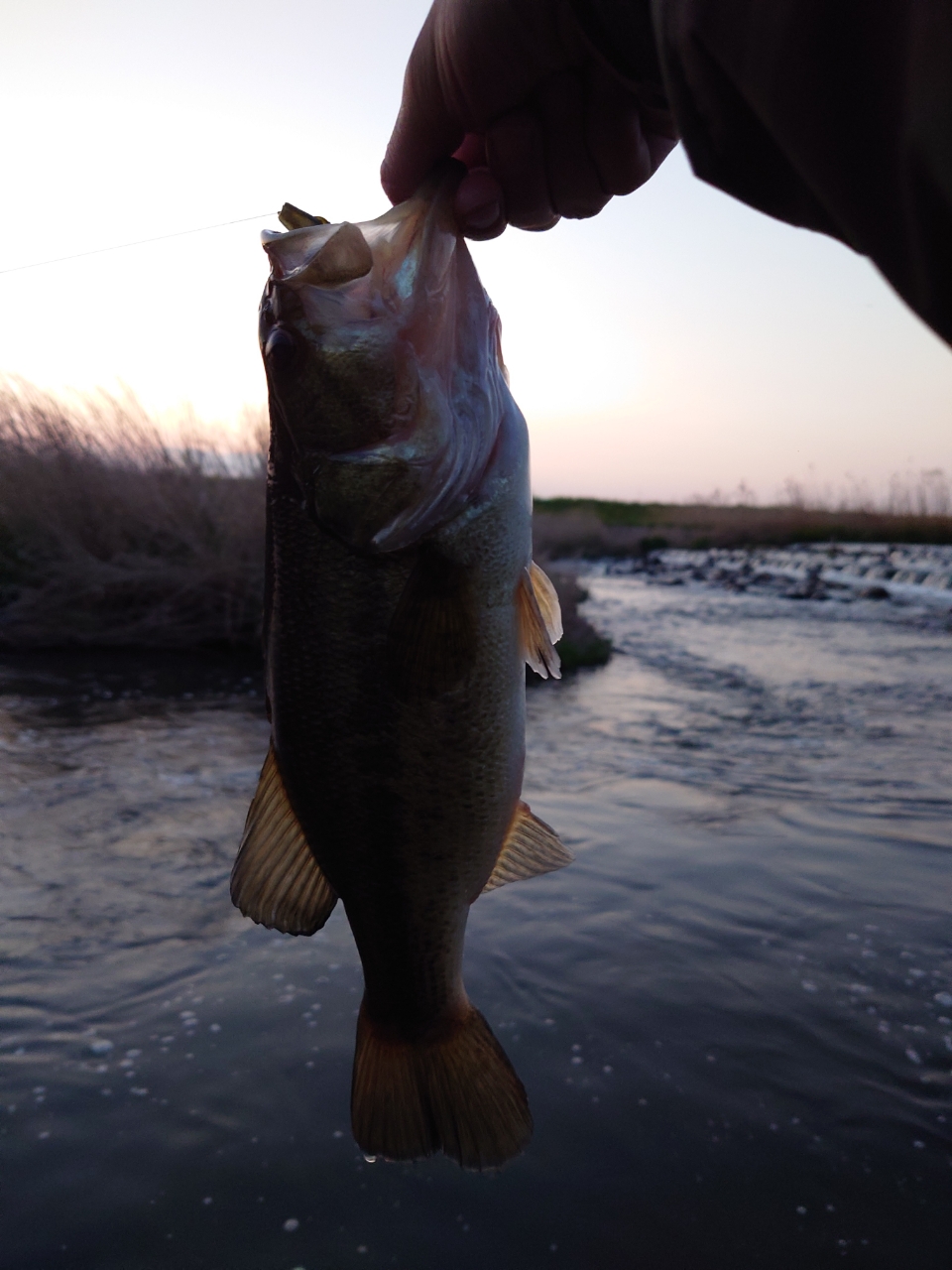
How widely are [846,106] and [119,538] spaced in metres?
12.5

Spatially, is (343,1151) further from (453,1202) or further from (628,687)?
(628,687)

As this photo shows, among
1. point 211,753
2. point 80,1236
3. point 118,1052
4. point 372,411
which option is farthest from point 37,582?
point 372,411

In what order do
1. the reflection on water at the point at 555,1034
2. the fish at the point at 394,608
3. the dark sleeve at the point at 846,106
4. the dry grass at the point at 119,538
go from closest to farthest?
1. the dark sleeve at the point at 846,106
2. the fish at the point at 394,608
3. the reflection on water at the point at 555,1034
4. the dry grass at the point at 119,538

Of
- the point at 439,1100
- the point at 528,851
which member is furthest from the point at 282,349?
the point at 439,1100

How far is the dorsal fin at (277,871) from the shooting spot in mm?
1864

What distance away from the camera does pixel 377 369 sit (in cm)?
178

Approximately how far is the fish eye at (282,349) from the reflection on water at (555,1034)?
2.58 metres

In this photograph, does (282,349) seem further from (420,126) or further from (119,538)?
(119,538)

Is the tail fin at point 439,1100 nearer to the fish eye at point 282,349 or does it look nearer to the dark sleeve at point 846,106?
the fish eye at point 282,349

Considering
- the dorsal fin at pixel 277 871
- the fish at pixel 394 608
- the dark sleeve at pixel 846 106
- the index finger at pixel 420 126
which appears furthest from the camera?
the index finger at pixel 420 126

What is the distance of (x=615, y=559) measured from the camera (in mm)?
37312

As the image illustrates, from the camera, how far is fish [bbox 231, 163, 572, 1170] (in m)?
1.74

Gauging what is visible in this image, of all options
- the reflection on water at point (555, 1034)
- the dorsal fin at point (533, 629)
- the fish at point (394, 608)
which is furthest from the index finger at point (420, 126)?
the reflection on water at point (555, 1034)

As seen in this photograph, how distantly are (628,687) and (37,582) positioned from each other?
26.5 ft
